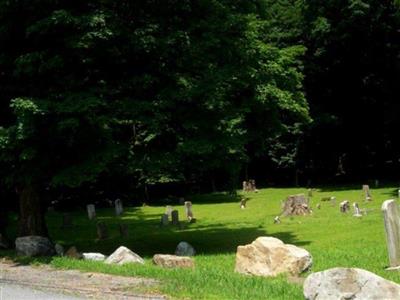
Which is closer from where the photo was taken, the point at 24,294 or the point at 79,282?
the point at 24,294

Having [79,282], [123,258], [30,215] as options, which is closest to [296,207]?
[30,215]

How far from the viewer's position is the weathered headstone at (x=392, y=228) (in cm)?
1166

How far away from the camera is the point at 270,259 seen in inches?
452

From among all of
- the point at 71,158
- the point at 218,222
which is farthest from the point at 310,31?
the point at 71,158

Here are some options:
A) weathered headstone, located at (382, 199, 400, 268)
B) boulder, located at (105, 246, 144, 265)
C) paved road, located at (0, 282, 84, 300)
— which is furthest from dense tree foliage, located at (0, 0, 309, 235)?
weathered headstone, located at (382, 199, 400, 268)

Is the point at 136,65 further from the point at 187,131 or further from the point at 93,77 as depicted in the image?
the point at 187,131

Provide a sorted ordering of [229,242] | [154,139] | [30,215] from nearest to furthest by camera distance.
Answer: [154,139] → [30,215] → [229,242]

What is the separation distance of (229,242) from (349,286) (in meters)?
10.1

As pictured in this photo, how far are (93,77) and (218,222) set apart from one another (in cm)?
1245

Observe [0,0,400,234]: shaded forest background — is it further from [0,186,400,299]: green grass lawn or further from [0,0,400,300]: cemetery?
[0,186,400,299]: green grass lawn

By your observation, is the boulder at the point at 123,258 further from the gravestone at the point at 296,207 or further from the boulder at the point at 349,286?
the gravestone at the point at 296,207

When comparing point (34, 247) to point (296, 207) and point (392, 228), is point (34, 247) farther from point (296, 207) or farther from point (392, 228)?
point (296, 207)

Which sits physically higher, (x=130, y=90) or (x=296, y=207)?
(x=130, y=90)

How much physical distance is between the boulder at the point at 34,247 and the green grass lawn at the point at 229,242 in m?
1.40
